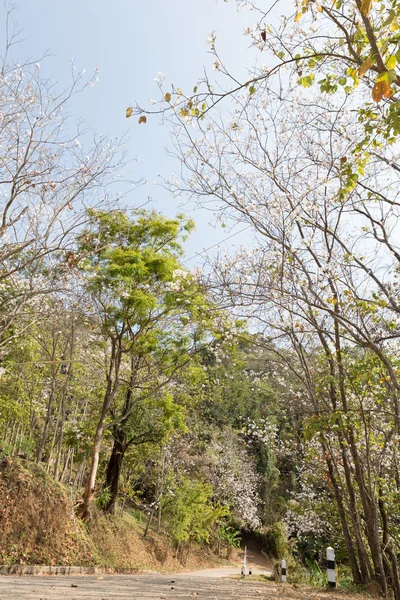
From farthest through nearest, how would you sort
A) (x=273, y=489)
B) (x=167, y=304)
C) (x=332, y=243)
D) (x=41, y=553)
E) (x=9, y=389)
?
1. (x=273, y=489)
2. (x=9, y=389)
3. (x=167, y=304)
4. (x=41, y=553)
5. (x=332, y=243)

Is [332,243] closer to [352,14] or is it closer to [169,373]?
[352,14]

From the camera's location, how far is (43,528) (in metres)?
9.09

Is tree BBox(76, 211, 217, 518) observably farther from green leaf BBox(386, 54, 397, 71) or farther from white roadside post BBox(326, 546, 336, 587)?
green leaf BBox(386, 54, 397, 71)

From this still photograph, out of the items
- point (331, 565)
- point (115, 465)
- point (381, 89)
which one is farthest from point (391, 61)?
point (115, 465)

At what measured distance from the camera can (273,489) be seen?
99.1ft

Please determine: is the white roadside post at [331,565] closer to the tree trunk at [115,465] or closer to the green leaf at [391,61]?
the green leaf at [391,61]

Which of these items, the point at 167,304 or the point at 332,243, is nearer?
the point at 332,243

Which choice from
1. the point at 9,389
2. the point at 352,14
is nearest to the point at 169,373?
the point at 9,389

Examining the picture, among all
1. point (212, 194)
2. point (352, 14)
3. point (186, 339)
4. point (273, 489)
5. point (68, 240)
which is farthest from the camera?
point (273, 489)

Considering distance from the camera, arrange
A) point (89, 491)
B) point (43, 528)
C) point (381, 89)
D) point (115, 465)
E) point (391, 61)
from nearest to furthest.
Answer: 1. point (381, 89)
2. point (391, 61)
3. point (43, 528)
4. point (89, 491)
5. point (115, 465)

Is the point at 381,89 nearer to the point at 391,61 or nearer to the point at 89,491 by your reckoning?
the point at 391,61

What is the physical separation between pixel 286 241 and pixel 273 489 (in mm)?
27989

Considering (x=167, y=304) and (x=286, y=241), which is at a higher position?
(x=167, y=304)

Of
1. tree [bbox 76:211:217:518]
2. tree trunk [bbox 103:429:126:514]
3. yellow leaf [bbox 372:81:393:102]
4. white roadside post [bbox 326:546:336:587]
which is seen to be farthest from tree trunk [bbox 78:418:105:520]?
yellow leaf [bbox 372:81:393:102]
